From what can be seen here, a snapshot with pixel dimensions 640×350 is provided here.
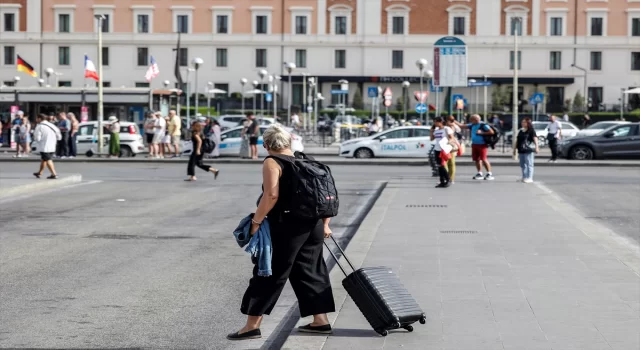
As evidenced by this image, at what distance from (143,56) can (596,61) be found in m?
34.3

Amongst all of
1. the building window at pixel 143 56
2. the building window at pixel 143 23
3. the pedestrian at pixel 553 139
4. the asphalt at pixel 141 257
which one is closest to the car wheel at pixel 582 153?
the pedestrian at pixel 553 139

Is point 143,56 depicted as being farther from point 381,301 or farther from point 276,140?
point 381,301

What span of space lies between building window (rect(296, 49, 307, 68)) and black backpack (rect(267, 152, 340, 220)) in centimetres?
8116

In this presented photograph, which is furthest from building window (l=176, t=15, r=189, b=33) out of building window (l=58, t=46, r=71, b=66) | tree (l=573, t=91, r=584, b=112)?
tree (l=573, t=91, r=584, b=112)

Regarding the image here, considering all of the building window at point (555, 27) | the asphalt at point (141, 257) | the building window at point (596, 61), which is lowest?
the asphalt at point (141, 257)

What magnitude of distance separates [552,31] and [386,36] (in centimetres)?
1251

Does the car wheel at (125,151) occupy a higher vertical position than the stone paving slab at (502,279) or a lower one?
higher

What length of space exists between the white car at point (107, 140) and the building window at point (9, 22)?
159 feet

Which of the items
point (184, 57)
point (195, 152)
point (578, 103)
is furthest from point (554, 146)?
point (184, 57)

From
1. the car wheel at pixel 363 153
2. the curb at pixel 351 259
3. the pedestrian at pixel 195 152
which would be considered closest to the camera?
the curb at pixel 351 259

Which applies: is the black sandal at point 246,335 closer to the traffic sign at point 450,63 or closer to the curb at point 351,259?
the curb at point 351,259

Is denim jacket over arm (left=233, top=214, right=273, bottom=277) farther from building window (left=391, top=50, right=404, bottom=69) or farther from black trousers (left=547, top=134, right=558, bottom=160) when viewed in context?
building window (left=391, top=50, right=404, bottom=69)

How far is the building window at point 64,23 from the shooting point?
88.4m

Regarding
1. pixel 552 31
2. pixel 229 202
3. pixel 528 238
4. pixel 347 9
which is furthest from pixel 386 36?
pixel 528 238
